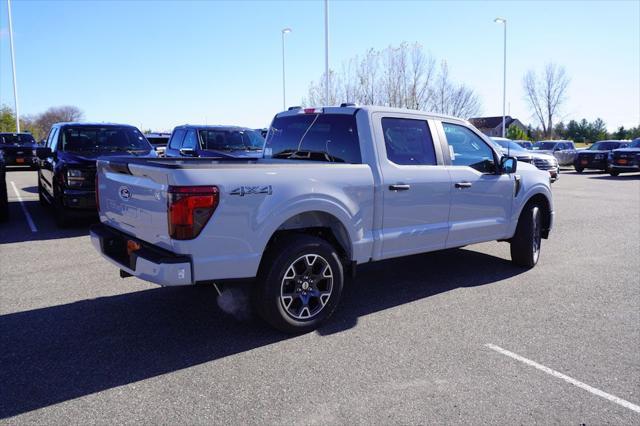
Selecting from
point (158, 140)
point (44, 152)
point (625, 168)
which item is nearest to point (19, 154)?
point (158, 140)

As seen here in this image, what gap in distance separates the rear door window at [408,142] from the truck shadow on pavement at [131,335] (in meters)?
1.43

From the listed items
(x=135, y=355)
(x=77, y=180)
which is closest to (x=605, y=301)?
(x=135, y=355)

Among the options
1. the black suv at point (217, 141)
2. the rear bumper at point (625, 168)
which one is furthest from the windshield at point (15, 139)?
the rear bumper at point (625, 168)

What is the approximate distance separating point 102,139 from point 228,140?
300 cm

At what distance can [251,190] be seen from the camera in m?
3.94

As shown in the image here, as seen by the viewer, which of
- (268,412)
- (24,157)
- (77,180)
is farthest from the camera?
(24,157)

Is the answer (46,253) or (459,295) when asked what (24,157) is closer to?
(46,253)

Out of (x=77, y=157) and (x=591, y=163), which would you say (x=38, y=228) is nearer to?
(x=77, y=157)

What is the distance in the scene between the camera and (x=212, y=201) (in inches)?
148

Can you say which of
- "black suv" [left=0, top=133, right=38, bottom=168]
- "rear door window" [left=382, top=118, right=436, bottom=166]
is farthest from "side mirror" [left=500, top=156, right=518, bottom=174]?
"black suv" [left=0, top=133, right=38, bottom=168]

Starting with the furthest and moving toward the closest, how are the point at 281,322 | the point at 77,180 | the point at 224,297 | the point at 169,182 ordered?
the point at 77,180
the point at 224,297
the point at 281,322
the point at 169,182

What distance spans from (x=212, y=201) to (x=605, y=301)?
166 inches

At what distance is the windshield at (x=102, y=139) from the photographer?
31.7 feet

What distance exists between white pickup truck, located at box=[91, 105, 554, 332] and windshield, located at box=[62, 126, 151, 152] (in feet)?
17.0
